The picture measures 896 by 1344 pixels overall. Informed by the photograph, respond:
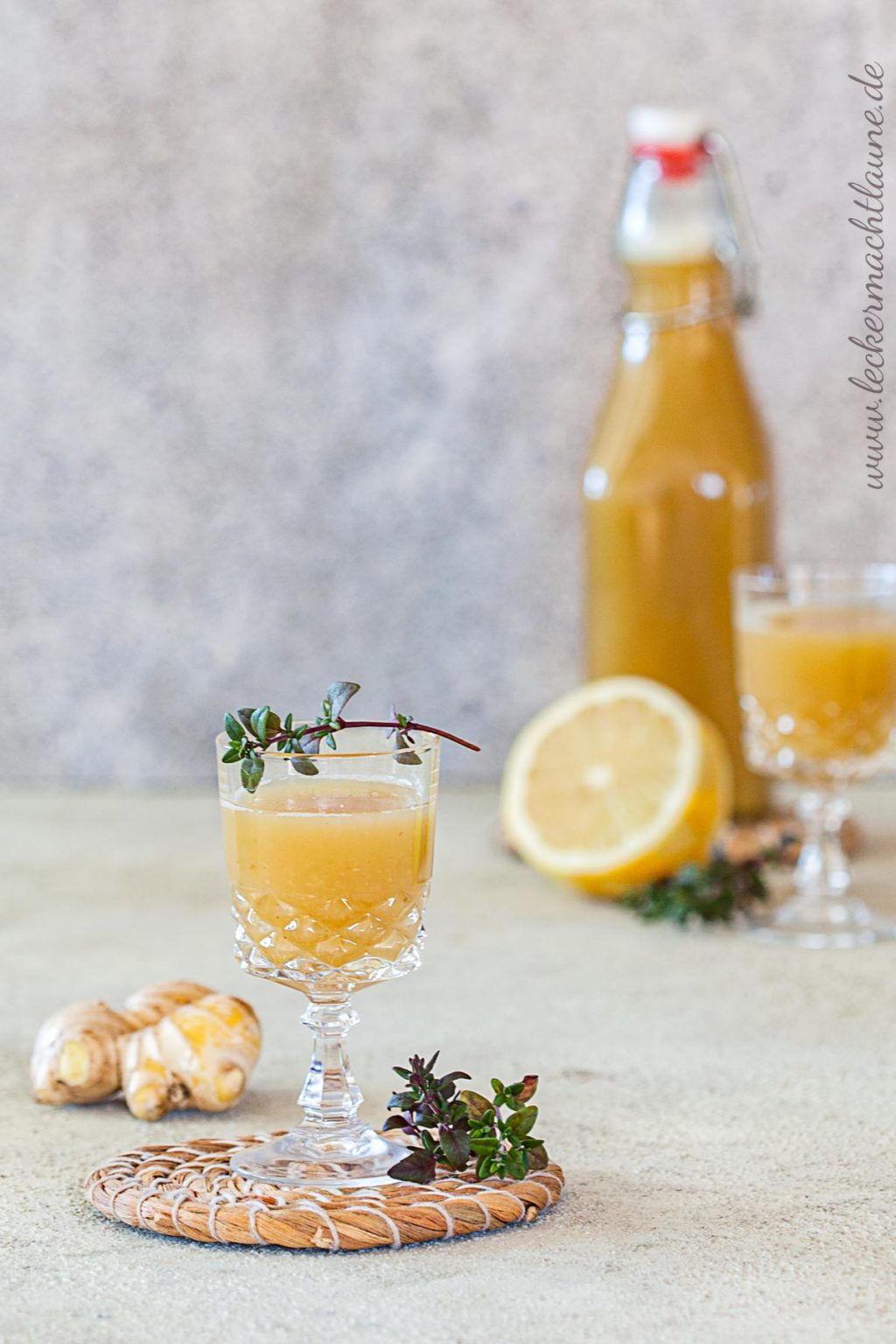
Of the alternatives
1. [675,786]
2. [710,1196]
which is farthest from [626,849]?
[710,1196]

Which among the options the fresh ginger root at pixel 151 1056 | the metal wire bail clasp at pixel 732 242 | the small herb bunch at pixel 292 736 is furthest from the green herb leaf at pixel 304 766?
the metal wire bail clasp at pixel 732 242

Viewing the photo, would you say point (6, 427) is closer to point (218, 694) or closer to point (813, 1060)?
point (218, 694)

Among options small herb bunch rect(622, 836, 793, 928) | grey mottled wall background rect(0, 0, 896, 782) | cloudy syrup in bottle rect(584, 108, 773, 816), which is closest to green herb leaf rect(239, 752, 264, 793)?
small herb bunch rect(622, 836, 793, 928)

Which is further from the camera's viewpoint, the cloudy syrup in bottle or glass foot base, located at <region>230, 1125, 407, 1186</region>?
the cloudy syrup in bottle

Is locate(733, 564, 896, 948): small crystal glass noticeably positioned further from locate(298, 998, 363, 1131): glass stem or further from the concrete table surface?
locate(298, 998, 363, 1131): glass stem

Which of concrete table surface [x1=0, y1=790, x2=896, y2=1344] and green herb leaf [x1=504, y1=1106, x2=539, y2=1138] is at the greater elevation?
green herb leaf [x1=504, y1=1106, x2=539, y2=1138]

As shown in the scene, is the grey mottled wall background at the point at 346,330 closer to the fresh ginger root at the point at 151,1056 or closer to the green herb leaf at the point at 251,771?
the fresh ginger root at the point at 151,1056

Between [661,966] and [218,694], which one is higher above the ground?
[218,694]
